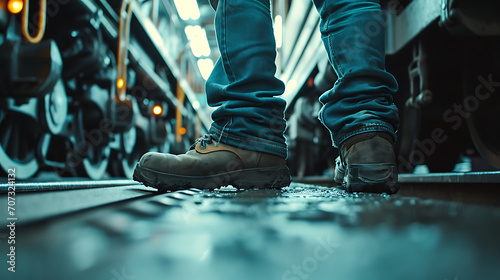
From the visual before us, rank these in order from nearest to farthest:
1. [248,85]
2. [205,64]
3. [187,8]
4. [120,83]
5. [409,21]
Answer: [248,85]
[409,21]
[120,83]
[187,8]
[205,64]

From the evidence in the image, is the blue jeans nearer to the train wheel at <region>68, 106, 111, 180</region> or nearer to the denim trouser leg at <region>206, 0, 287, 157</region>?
the denim trouser leg at <region>206, 0, 287, 157</region>

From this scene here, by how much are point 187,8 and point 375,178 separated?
17.4 feet

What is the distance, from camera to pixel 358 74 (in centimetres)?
90

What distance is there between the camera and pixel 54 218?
0.39 m

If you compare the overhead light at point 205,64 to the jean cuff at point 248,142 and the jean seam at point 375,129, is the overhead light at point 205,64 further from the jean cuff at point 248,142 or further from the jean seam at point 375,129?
the jean seam at point 375,129

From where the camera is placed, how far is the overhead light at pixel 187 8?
17.6ft

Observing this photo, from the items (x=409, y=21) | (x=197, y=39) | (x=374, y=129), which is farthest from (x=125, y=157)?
(x=197, y=39)

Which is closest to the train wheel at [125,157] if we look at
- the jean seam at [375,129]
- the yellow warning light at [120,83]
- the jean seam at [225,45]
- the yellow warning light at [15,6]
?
the yellow warning light at [120,83]

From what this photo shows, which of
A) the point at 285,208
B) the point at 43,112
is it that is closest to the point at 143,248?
the point at 285,208

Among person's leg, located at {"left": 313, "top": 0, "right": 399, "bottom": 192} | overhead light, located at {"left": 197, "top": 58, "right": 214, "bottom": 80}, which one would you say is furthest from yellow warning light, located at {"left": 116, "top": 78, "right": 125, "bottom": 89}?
overhead light, located at {"left": 197, "top": 58, "right": 214, "bottom": 80}

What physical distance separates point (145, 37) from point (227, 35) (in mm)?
3134

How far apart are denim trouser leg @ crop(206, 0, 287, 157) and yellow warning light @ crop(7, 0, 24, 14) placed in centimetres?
128

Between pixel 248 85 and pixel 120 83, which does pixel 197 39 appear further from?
pixel 248 85

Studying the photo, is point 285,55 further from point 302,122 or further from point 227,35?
point 227,35
